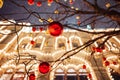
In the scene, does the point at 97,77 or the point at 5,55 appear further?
the point at 5,55

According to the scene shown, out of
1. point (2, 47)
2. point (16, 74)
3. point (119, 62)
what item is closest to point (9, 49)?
point (2, 47)

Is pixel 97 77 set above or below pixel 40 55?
below

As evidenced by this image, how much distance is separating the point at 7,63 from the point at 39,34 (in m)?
6.18

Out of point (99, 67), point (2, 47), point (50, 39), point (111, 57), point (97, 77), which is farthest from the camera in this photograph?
point (50, 39)

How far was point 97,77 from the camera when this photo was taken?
1180cm

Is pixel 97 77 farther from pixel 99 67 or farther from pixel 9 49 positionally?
pixel 9 49

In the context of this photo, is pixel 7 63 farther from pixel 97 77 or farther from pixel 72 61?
pixel 97 77

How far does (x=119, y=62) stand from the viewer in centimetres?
1330

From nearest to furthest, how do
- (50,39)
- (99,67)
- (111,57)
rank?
(99,67), (111,57), (50,39)

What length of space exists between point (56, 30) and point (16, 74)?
779cm

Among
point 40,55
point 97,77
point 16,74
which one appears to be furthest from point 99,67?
point 16,74

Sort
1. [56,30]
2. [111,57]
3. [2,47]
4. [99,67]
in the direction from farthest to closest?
[2,47], [111,57], [99,67], [56,30]

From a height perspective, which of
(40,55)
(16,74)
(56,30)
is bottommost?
(56,30)

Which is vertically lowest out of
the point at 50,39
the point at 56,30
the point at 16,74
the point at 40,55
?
the point at 56,30
